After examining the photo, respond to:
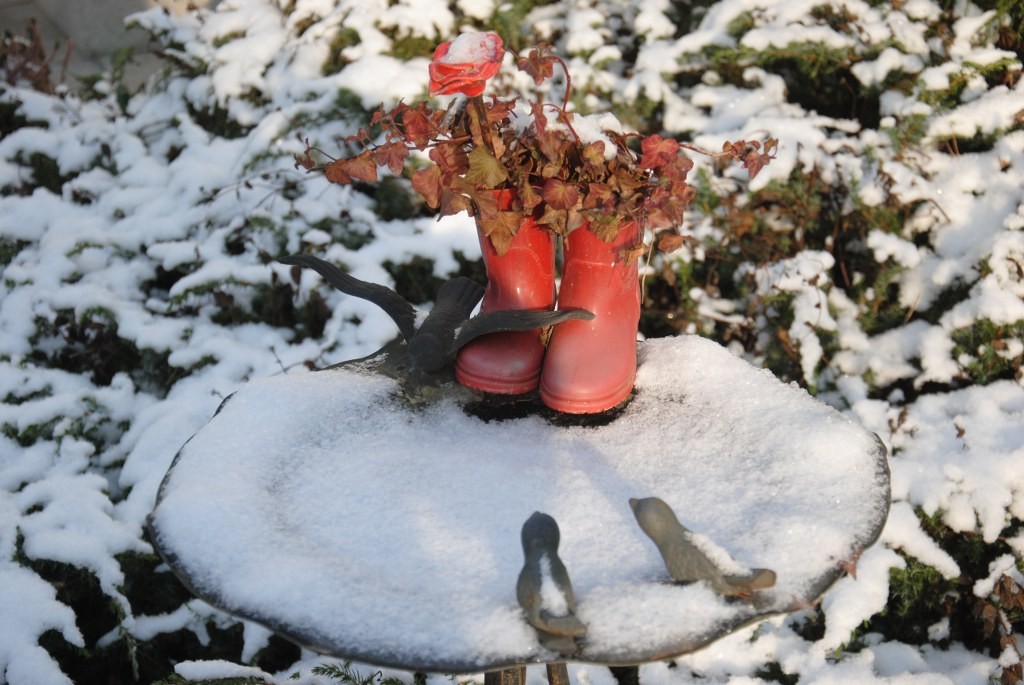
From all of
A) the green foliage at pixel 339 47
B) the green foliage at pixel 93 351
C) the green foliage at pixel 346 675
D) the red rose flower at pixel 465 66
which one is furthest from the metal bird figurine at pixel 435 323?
the green foliage at pixel 339 47

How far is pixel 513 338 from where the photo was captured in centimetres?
121

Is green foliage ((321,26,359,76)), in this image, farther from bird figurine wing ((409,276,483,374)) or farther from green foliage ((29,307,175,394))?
bird figurine wing ((409,276,483,374))

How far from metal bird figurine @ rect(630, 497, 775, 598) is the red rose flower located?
49cm

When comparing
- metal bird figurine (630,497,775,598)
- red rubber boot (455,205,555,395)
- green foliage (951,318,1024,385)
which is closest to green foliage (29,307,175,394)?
red rubber boot (455,205,555,395)

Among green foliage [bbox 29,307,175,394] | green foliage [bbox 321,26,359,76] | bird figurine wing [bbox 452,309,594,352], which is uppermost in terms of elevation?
bird figurine wing [bbox 452,309,594,352]

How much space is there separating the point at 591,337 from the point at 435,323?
228 mm

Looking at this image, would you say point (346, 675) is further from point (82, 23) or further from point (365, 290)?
point (82, 23)

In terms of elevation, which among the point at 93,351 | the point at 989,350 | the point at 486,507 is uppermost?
the point at 486,507

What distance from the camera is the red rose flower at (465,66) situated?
3.17 ft

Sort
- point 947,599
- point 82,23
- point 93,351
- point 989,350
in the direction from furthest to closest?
point 82,23 < point 93,351 < point 989,350 < point 947,599

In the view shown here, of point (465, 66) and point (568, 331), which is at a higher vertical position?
point (465, 66)

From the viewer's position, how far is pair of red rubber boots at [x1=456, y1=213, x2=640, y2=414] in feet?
3.77

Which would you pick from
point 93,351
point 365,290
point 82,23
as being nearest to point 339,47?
point 93,351

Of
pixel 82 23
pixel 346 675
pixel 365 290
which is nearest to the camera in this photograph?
pixel 365 290
